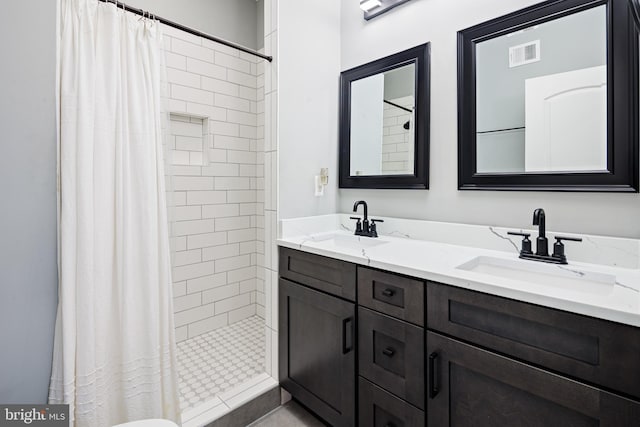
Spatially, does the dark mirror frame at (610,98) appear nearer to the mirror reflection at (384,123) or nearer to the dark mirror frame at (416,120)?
the dark mirror frame at (416,120)

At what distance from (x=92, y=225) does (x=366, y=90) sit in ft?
5.45

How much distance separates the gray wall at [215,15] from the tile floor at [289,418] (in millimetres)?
2780

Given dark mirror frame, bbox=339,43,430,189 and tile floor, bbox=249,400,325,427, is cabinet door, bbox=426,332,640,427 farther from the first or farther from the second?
dark mirror frame, bbox=339,43,430,189

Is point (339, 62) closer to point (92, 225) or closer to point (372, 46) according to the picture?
point (372, 46)

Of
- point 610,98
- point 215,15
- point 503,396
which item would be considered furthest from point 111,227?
point 215,15

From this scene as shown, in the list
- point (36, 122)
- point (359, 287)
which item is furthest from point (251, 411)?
point (36, 122)

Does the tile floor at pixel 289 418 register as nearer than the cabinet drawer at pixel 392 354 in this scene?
No

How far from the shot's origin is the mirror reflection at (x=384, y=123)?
5.90 feet

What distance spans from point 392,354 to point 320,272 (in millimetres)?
492

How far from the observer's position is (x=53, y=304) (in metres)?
1.10

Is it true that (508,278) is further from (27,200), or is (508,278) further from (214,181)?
(214,181)

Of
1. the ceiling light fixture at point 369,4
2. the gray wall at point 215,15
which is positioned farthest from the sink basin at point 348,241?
the gray wall at point 215,15

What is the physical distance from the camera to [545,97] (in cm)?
135

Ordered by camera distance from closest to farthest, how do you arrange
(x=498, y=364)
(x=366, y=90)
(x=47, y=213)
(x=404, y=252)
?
(x=498, y=364), (x=47, y=213), (x=404, y=252), (x=366, y=90)
